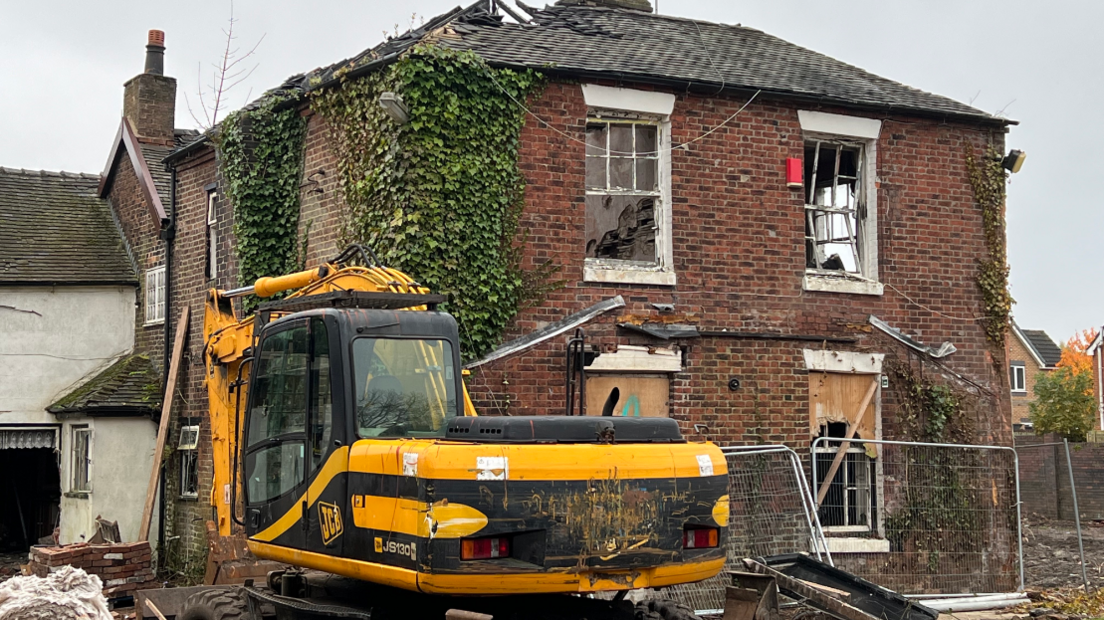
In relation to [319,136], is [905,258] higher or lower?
lower

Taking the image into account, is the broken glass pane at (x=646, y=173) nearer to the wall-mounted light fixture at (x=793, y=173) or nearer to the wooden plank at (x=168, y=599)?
the wall-mounted light fixture at (x=793, y=173)

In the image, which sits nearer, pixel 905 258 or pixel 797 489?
pixel 797 489

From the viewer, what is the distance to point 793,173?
45.4ft

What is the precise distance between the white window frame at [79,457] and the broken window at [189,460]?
1825 mm

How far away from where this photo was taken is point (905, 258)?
14445 millimetres

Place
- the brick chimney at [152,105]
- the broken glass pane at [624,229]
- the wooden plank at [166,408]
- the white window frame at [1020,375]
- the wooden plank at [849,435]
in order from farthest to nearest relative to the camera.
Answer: the white window frame at [1020,375], the brick chimney at [152,105], the wooden plank at [166,408], the broken glass pane at [624,229], the wooden plank at [849,435]

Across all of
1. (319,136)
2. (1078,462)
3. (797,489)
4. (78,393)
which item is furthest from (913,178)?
(1078,462)

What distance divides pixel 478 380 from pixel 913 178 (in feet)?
20.0

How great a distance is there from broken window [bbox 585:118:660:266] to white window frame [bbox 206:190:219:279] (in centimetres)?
581

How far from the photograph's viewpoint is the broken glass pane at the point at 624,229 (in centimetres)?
1353

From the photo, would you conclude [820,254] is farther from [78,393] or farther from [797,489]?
[78,393]

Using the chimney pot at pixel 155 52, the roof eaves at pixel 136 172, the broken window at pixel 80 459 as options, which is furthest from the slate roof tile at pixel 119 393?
the chimney pot at pixel 155 52

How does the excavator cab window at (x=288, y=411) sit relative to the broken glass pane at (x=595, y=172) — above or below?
below

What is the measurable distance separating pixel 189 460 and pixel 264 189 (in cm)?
500
